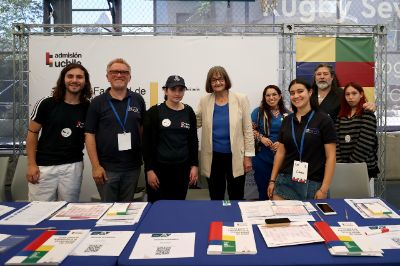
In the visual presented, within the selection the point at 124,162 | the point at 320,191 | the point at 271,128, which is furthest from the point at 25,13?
the point at 320,191

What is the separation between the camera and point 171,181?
8.95 ft

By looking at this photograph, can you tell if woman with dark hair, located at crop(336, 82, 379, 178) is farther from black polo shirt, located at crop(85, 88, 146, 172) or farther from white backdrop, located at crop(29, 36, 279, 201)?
black polo shirt, located at crop(85, 88, 146, 172)

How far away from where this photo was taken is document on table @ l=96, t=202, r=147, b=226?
1688 millimetres

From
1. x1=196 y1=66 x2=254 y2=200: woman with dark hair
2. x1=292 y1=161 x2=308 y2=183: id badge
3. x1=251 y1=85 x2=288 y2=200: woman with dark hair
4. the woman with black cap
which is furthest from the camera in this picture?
x1=251 y1=85 x2=288 y2=200: woman with dark hair

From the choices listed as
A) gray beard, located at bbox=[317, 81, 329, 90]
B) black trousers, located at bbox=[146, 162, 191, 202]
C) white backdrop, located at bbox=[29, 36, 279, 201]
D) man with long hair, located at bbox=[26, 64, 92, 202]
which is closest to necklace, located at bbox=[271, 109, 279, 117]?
gray beard, located at bbox=[317, 81, 329, 90]

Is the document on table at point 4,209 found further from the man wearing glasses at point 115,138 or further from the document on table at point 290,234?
the document on table at point 290,234

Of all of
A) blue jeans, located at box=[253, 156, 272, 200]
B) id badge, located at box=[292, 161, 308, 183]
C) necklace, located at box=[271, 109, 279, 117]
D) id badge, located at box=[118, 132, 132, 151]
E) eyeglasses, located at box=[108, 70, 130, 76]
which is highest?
eyeglasses, located at box=[108, 70, 130, 76]

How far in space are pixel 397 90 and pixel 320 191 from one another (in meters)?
2.99

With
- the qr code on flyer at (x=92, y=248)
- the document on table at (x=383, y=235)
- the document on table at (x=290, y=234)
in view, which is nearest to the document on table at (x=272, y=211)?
the document on table at (x=290, y=234)

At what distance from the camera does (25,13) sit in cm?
467

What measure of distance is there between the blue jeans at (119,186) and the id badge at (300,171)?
1189 mm

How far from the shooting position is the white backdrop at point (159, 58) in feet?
12.6

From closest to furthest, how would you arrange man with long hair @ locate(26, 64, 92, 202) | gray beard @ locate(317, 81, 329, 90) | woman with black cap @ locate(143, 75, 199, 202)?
1. man with long hair @ locate(26, 64, 92, 202)
2. woman with black cap @ locate(143, 75, 199, 202)
3. gray beard @ locate(317, 81, 329, 90)

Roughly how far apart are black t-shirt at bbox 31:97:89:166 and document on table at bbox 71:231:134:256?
1.15 m
